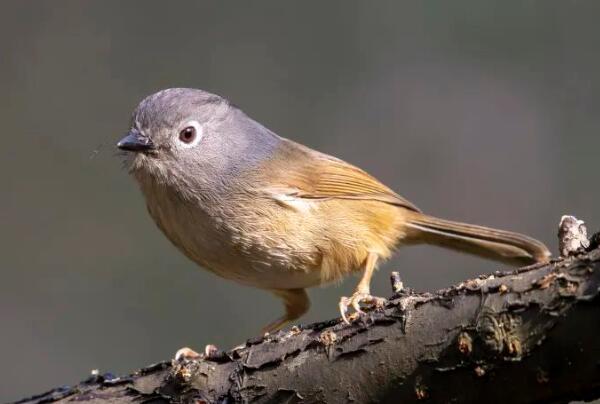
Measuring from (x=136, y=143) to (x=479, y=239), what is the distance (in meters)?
1.83

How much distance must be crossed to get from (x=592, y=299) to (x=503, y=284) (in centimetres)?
29

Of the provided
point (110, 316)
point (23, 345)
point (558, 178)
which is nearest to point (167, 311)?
point (110, 316)

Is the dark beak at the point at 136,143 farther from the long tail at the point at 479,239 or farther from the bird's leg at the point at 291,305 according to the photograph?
the long tail at the point at 479,239

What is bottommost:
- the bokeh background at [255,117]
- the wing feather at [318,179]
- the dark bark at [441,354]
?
the dark bark at [441,354]

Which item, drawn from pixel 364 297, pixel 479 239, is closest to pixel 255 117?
pixel 479 239

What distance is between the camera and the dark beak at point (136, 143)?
13.1 ft

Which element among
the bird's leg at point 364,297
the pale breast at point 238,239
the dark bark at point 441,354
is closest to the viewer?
the dark bark at point 441,354

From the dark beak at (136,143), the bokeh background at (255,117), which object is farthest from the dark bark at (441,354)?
the bokeh background at (255,117)

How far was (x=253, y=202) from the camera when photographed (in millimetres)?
4008

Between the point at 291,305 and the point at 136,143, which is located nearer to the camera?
the point at 136,143

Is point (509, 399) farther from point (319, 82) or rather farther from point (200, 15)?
point (200, 15)

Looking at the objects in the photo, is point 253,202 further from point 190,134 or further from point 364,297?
point 364,297

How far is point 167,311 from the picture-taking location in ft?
21.3

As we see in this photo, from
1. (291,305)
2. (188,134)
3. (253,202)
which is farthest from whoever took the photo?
(291,305)
